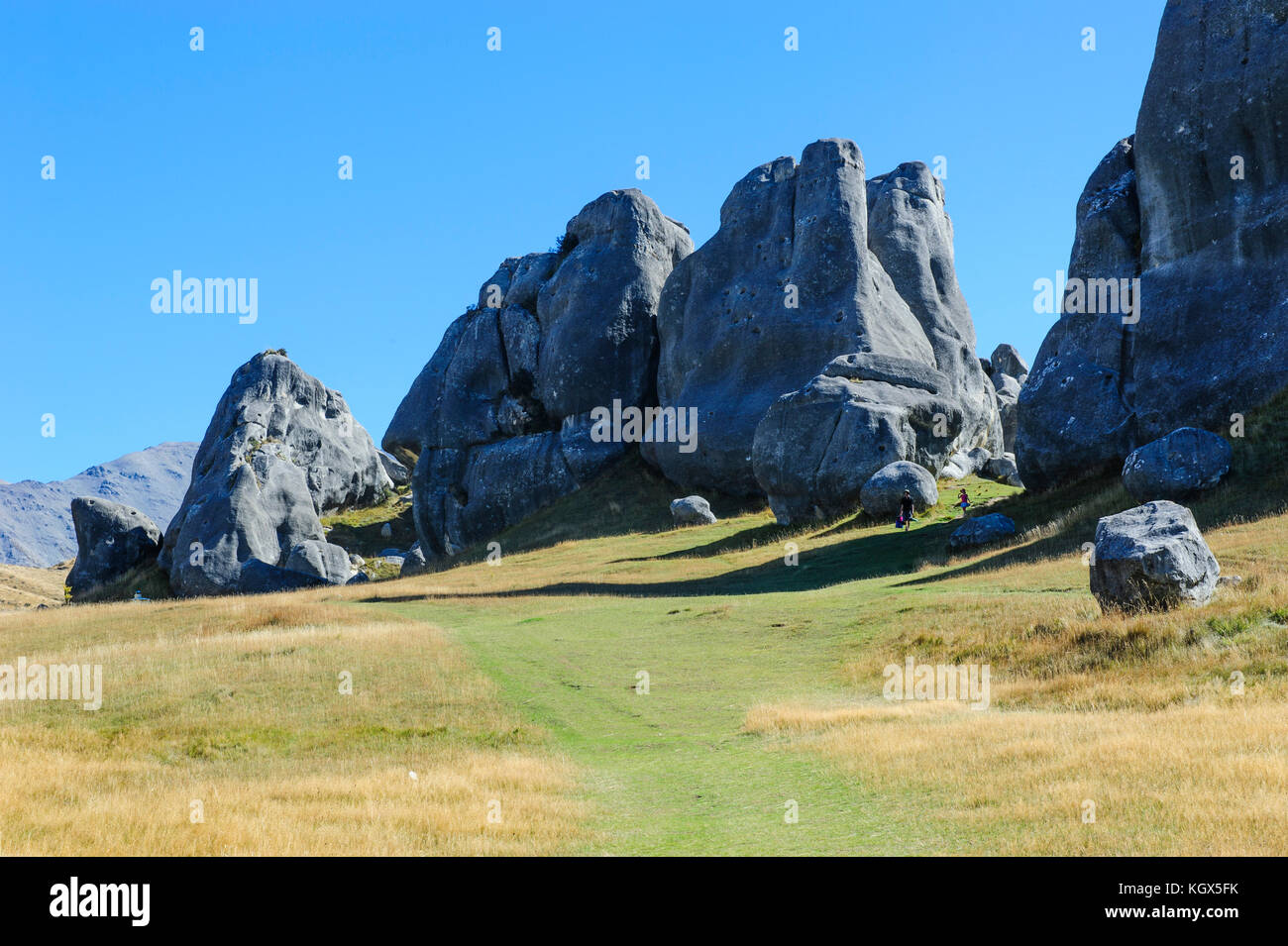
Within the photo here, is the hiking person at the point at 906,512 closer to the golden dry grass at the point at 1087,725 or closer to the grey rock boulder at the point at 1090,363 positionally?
the grey rock boulder at the point at 1090,363

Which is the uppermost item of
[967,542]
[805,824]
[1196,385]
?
[1196,385]

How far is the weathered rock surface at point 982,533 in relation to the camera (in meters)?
34.7

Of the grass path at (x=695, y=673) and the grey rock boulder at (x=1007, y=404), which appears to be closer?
the grass path at (x=695, y=673)

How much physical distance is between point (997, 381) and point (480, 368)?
4856 centimetres

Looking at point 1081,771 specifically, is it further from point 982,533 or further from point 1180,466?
point 982,533

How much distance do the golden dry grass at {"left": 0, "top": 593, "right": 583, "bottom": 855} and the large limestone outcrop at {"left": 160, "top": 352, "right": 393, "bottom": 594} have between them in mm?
26250

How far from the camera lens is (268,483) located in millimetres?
62312

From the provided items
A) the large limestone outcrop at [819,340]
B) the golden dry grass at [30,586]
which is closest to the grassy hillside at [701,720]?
the large limestone outcrop at [819,340]

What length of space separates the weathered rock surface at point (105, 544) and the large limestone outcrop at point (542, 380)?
16.0 m
